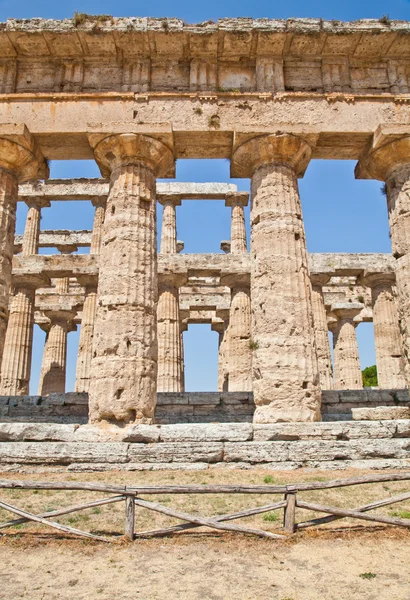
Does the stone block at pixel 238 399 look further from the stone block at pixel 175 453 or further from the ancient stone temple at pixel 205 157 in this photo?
the stone block at pixel 175 453

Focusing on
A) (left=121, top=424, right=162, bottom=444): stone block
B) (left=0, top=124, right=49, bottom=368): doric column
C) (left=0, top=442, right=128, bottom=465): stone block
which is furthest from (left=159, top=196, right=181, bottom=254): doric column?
(left=0, top=442, right=128, bottom=465): stone block

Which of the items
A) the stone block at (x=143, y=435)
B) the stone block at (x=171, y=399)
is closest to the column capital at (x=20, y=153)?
the stone block at (x=171, y=399)

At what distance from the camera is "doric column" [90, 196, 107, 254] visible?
22.7m

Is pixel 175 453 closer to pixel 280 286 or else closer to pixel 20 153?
pixel 280 286

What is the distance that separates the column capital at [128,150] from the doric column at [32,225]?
13350mm

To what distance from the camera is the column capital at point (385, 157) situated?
12016mm

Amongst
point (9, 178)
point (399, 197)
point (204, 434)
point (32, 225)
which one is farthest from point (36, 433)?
point (32, 225)

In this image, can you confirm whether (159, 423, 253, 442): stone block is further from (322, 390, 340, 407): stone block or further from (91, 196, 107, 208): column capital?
(91, 196, 107, 208): column capital

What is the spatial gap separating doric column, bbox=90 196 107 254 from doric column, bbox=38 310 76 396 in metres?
3.73

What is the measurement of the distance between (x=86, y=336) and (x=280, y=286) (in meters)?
12.1

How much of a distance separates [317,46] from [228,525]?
1199 cm

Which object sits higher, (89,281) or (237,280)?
(89,281)

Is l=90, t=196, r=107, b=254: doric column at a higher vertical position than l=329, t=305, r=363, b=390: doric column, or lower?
higher

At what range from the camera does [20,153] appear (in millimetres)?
12195
